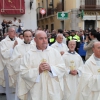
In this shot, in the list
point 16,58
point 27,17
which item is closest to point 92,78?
point 16,58

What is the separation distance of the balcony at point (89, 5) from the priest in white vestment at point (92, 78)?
25799mm

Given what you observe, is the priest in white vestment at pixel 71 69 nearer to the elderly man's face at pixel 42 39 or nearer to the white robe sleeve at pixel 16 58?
the white robe sleeve at pixel 16 58

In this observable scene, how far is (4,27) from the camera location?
17.4 meters

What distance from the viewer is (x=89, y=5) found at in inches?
1228


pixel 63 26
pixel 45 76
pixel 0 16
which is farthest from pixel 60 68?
pixel 63 26

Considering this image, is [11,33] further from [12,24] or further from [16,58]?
[12,24]

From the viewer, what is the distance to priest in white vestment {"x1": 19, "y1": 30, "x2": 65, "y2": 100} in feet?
17.1

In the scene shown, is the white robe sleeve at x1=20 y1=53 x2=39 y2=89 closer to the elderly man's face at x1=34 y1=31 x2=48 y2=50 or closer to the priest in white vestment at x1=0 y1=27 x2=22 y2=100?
the elderly man's face at x1=34 y1=31 x2=48 y2=50

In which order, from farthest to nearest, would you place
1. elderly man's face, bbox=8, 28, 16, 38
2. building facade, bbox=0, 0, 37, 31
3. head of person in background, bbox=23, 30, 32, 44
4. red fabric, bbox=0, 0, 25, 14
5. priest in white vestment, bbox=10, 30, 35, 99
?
1. building facade, bbox=0, 0, 37, 31
2. red fabric, bbox=0, 0, 25, 14
3. elderly man's face, bbox=8, 28, 16, 38
4. priest in white vestment, bbox=10, 30, 35, 99
5. head of person in background, bbox=23, 30, 32, 44

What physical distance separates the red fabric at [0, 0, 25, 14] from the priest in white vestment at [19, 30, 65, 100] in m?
14.8

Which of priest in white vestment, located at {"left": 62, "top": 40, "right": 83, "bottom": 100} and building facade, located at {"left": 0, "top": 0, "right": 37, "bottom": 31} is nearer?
priest in white vestment, located at {"left": 62, "top": 40, "right": 83, "bottom": 100}

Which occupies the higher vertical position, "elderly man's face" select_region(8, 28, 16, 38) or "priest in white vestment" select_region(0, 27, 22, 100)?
"elderly man's face" select_region(8, 28, 16, 38)

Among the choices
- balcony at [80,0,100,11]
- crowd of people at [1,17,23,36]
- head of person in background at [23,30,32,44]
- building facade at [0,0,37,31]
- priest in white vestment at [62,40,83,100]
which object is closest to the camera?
head of person in background at [23,30,32,44]

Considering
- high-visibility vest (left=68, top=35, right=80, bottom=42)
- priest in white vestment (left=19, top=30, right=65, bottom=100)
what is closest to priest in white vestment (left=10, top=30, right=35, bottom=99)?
priest in white vestment (left=19, top=30, right=65, bottom=100)
